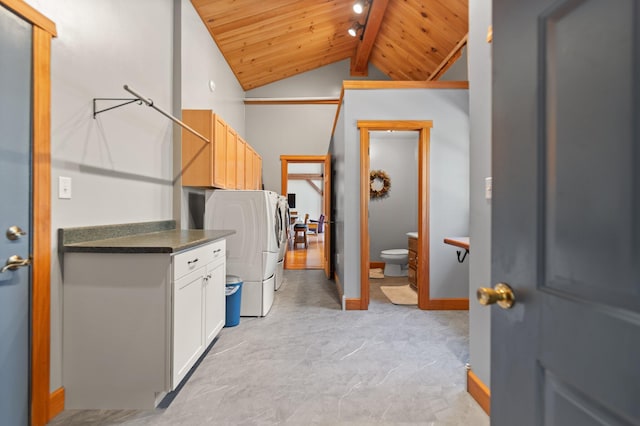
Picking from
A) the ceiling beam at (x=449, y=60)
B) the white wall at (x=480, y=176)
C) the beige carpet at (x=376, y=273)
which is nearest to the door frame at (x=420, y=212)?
the ceiling beam at (x=449, y=60)

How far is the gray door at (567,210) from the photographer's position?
1.51 feet

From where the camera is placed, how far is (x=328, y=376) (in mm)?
2008

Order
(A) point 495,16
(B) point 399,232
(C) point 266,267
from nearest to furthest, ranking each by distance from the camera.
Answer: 1. (A) point 495,16
2. (C) point 266,267
3. (B) point 399,232

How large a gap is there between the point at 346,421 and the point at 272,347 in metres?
0.98

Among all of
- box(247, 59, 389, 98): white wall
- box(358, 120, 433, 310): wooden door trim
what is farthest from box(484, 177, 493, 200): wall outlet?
box(247, 59, 389, 98): white wall

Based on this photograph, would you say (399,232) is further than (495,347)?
Yes

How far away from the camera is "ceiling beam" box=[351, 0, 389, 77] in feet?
12.8

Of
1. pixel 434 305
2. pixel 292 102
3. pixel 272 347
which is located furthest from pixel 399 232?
pixel 272 347

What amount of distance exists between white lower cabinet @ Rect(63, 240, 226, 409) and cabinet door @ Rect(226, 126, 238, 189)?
1.96 metres

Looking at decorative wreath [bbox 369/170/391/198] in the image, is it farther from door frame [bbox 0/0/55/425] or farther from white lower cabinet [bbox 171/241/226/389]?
door frame [bbox 0/0/55/425]

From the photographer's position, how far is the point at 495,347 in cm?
76

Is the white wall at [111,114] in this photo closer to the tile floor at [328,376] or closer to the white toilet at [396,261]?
the tile floor at [328,376]

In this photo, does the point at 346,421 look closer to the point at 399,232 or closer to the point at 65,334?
the point at 65,334

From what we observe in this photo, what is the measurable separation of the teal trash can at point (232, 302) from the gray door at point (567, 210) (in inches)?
95.8
